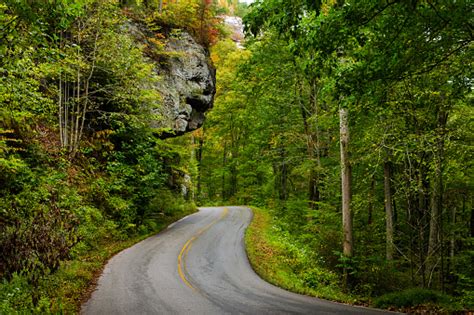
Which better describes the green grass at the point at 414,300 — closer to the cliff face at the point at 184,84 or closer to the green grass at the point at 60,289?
the green grass at the point at 60,289

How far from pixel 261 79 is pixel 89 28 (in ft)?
32.0

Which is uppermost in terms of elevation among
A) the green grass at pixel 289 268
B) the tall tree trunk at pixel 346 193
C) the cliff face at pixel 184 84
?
the cliff face at pixel 184 84

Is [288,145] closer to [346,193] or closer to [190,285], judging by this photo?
[346,193]

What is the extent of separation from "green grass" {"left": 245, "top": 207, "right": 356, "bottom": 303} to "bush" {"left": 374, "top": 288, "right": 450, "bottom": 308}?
966 mm

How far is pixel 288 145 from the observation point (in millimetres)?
24562

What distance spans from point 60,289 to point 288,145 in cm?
1851

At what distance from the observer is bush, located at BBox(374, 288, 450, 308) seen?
869 centimetres

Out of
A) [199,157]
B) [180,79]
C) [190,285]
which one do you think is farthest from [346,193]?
[199,157]

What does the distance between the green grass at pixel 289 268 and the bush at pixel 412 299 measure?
3.17 feet

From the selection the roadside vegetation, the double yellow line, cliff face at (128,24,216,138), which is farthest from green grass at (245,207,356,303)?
cliff face at (128,24,216,138)

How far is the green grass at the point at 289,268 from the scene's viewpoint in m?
10.9

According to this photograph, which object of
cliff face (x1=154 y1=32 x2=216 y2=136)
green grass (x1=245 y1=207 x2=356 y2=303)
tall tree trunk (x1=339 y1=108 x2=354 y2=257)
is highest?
cliff face (x1=154 y1=32 x2=216 y2=136)

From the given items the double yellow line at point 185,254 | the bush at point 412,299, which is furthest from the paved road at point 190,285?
the bush at point 412,299

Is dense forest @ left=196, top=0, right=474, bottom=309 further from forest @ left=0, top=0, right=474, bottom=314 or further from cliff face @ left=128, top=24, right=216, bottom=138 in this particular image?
cliff face @ left=128, top=24, right=216, bottom=138
